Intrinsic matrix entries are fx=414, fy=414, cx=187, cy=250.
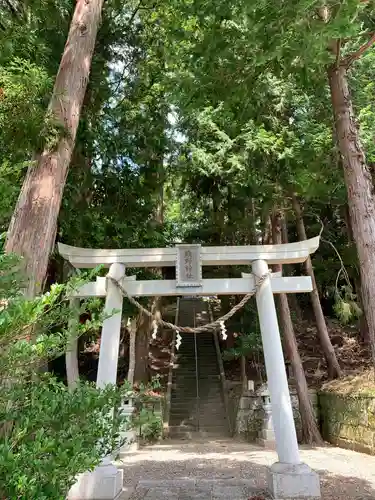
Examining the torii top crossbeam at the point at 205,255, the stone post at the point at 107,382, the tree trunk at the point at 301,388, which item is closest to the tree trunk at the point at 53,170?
the stone post at the point at 107,382

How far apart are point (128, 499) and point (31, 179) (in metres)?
4.03

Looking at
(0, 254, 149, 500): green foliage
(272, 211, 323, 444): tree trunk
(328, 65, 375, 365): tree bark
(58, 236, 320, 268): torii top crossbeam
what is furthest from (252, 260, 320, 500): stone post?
(272, 211, 323, 444): tree trunk

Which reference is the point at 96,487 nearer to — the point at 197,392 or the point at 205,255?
the point at 205,255

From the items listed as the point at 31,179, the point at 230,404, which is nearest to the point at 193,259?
the point at 31,179

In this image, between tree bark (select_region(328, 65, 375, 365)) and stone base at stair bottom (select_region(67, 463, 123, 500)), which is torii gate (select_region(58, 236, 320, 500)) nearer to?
stone base at stair bottom (select_region(67, 463, 123, 500))

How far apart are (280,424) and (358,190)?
3.11m

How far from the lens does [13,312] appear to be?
1684 mm

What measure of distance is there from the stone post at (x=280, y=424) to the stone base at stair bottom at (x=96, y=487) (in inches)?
77.5

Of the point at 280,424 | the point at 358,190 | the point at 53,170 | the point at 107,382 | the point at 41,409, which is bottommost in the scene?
the point at 280,424

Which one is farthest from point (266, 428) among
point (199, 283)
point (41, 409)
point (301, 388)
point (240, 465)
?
point (41, 409)

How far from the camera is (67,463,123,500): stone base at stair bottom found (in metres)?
4.93

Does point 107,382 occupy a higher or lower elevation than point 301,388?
lower

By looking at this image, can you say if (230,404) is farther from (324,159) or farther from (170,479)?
(324,159)

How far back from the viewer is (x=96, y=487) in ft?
16.3
